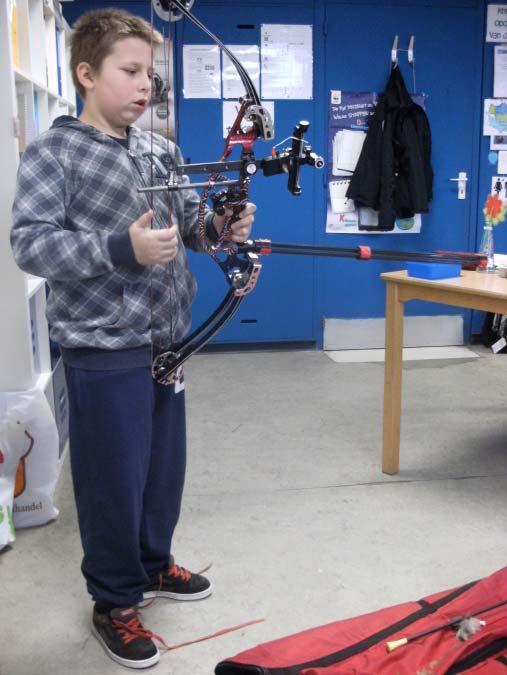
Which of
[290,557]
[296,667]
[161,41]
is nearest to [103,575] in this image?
[296,667]

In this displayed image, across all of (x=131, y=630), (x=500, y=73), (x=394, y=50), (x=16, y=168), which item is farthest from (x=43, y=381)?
(x=500, y=73)

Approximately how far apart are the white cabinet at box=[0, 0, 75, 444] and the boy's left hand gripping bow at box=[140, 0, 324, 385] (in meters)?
0.75

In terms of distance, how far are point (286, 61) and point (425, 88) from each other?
89 cm

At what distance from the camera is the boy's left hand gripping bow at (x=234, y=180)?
4.71 ft

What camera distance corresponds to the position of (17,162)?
6.81 ft

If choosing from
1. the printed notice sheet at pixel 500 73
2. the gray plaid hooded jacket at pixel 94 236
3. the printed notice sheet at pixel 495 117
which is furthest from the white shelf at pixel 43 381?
the printed notice sheet at pixel 500 73

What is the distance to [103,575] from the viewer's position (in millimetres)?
1590

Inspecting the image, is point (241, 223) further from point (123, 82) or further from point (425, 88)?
point (425, 88)

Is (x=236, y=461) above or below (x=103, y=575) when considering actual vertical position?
below

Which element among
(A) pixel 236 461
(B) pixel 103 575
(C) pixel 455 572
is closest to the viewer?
(B) pixel 103 575

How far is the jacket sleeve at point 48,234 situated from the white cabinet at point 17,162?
73cm

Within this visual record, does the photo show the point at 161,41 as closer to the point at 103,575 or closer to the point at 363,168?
the point at 103,575

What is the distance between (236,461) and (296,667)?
1.41 m

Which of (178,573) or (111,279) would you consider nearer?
(111,279)
